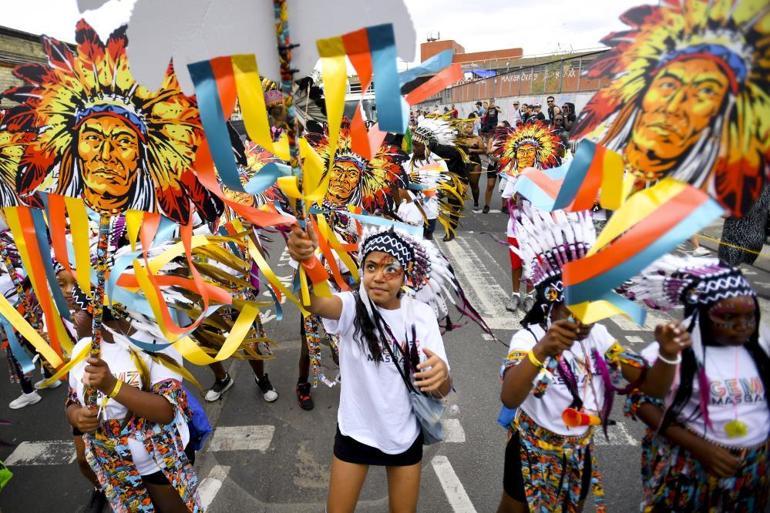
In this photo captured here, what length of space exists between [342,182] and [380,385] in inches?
84.1

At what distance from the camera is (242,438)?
3406mm

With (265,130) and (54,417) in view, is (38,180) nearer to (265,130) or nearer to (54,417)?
(265,130)

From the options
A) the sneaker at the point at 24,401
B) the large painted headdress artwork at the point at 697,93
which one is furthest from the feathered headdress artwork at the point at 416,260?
the sneaker at the point at 24,401

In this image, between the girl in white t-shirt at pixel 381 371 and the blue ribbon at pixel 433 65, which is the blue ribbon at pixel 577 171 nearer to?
the blue ribbon at pixel 433 65

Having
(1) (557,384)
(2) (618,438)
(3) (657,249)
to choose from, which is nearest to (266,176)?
(3) (657,249)

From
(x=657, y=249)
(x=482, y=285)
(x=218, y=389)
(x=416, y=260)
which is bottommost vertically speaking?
(x=482, y=285)

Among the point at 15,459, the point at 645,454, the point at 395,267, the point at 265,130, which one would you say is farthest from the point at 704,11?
the point at 15,459

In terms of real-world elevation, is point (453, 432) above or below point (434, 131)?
below

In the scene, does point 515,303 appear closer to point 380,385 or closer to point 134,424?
point 380,385

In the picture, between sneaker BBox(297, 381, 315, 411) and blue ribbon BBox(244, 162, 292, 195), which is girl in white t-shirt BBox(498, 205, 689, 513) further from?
sneaker BBox(297, 381, 315, 411)

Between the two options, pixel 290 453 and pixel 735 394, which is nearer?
pixel 735 394

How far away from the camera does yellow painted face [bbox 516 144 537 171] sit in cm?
627

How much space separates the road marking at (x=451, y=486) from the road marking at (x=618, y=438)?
105cm

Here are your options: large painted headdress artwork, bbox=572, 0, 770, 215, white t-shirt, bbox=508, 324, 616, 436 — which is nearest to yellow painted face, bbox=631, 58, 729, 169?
large painted headdress artwork, bbox=572, 0, 770, 215
